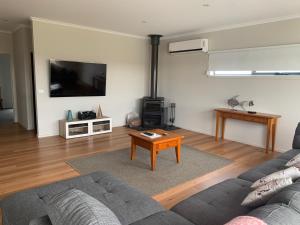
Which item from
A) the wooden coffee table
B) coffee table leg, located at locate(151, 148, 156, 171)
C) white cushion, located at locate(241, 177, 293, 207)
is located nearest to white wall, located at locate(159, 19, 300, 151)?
the wooden coffee table

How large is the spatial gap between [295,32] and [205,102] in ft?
7.76

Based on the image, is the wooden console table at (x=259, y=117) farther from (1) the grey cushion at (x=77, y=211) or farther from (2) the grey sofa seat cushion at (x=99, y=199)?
(1) the grey cushion at (x=77, y=211)

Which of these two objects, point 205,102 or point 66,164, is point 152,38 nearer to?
point 205,102

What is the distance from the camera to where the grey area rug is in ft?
10.4

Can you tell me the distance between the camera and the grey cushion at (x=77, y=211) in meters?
0.97

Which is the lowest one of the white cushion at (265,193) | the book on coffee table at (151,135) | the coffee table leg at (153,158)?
the coffee table leg at (153,158)

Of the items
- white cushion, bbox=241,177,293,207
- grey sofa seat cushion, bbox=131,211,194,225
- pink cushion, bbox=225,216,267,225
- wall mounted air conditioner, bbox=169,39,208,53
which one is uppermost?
wall mounted air conditioner, bbox=169,39,208,53

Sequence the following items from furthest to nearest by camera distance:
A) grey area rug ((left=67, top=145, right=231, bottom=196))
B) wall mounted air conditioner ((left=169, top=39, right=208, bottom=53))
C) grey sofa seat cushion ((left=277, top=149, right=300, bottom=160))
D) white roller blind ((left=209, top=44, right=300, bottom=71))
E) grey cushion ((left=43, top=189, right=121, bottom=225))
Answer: wall mounted air conditioner ((left=169, top=39, right=208, bottom=53)), white roller blind ((left=209, top=44, right=300, bottom=71)), grey area rug ((left=67, top=145, right=231, bottom=196)), grey sofa seat cushion ((left=277, top=149, right=300, bottom=160)), grey cushion ((left=43, top=189, right=121, bottom=225))

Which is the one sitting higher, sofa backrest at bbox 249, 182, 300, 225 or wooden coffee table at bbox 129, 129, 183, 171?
sofa backrest at bbox 249, 182, 300, 225

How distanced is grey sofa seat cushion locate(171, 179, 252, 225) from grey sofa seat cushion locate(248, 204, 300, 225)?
51 centimetres

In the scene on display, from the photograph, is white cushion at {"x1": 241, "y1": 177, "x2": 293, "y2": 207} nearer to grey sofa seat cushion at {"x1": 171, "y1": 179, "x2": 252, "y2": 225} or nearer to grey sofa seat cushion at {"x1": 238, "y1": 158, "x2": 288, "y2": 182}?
grey sofa seat cushion at {"x1": 171, "y1": 179, "x2": 252, "y2": 225}

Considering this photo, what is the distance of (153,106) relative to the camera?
255 inches

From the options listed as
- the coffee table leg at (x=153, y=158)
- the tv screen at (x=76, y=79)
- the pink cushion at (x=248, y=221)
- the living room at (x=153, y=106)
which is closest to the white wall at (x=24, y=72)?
the living room at (x=153, y=106)

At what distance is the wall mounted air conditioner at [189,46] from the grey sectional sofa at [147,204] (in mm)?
4007
